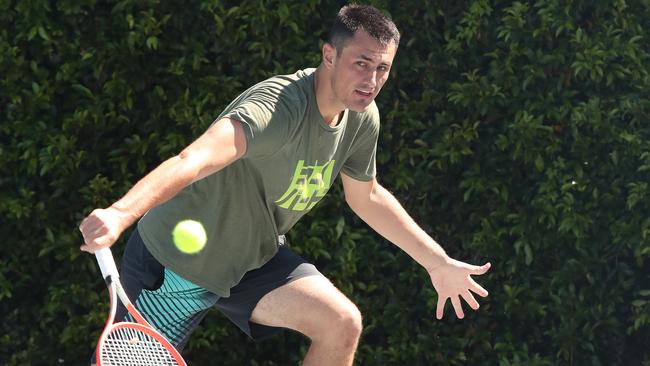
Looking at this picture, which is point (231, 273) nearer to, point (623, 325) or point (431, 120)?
point (431, 120)

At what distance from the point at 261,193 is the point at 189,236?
302 millimetres

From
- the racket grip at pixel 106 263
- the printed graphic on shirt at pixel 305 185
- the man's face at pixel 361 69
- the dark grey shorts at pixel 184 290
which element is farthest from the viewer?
the dark grey shorts at pixel 184 290

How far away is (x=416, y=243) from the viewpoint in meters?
4.72

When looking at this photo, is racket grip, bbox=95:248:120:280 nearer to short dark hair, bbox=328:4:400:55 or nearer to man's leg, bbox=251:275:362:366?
man's leg, bbox=251:275:362:366

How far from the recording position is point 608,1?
19.0 ft

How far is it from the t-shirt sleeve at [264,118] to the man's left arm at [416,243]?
0.69m

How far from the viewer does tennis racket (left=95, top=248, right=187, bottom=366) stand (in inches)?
143

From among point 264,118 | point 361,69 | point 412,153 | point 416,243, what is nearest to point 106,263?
point 264,118

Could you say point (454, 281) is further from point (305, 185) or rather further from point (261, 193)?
point (261, 193)

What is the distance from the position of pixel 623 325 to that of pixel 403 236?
1.71 meters

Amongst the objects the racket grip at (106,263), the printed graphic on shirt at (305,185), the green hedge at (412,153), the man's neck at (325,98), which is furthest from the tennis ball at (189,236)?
the green hedge at (412,153)

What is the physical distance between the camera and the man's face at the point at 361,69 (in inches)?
165

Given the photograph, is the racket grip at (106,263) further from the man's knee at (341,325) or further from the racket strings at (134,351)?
the man's knee at (341,325)

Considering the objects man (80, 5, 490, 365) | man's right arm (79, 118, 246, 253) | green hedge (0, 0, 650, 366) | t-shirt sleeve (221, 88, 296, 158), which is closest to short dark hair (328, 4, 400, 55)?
man (80, 5, 490, 365)
